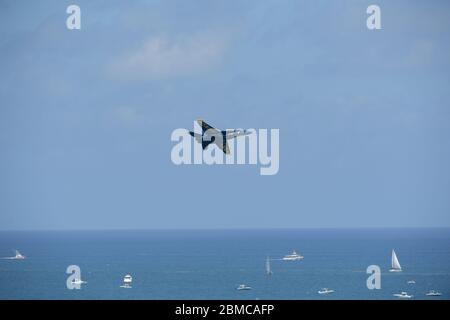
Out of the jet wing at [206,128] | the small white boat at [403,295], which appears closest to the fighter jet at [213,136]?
the jet wing at [206,128]

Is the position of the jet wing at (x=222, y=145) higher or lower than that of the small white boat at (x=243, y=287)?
higher

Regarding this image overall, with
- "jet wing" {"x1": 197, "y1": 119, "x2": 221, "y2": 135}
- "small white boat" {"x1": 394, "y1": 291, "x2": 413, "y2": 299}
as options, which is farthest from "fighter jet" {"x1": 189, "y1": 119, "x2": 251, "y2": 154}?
"small white boat" {"x1": 394, "y1": 291, "x2": 413, "y2": 299}

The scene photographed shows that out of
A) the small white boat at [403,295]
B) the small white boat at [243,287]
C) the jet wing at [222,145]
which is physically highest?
the jet wing at [222,145]

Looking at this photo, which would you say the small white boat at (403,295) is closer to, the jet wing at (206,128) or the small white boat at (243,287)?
the small white boat at (243,287)

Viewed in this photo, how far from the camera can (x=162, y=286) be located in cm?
15050

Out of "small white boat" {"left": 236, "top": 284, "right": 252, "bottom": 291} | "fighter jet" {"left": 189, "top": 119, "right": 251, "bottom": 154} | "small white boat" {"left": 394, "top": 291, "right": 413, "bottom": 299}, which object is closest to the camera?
"fighter jet" {"left": 189, "top": 119, "right": 251, "bottom": 154}

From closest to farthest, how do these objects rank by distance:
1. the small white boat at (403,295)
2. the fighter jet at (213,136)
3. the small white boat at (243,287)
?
the fighter jet at (213,136) → the small white boat at (403,295) → the small white boat at (243,287)

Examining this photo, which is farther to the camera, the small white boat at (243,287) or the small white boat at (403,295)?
the small white boat at (243,287)

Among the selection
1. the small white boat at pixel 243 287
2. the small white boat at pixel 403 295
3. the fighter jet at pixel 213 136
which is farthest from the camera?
the small white boat at pixel 243 287

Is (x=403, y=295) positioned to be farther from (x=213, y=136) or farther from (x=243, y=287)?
(x=213, y=136)

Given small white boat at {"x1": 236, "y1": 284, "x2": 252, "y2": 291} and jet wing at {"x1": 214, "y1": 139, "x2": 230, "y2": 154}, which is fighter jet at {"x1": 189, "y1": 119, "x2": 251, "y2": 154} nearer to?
jet wing at {"x1": 214, "y1": 139, "x2": 230, "y2": 154}
